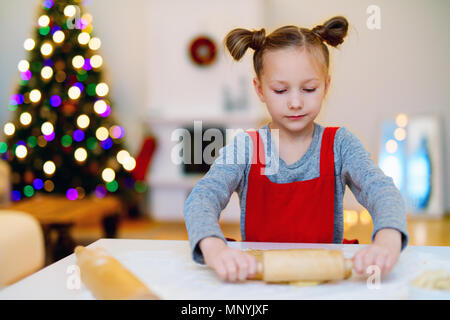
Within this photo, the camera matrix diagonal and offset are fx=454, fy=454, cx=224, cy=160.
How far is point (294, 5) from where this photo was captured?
4.25 metres

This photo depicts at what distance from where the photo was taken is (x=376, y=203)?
78 centimetres

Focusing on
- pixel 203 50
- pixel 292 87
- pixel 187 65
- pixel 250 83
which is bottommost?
pixel 292 87

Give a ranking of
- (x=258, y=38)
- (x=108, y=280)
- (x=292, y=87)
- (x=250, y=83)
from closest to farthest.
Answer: (x=108, y=280), (x=292, y=87), (x=258, y=38), (x=250, y=83)

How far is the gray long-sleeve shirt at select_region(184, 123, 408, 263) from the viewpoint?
73cm

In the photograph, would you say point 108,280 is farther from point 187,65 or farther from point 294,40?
point 187,65

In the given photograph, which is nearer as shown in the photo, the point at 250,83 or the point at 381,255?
the point at 381,255

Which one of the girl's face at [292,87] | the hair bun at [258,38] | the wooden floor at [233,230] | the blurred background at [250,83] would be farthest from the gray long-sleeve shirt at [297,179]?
the blurred background at [250,83]

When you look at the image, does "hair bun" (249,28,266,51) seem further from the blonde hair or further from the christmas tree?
the christmas tree

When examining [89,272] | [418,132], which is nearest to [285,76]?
[89,272]

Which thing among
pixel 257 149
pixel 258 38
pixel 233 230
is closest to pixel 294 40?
pixel 258 38

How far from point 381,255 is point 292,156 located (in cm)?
47

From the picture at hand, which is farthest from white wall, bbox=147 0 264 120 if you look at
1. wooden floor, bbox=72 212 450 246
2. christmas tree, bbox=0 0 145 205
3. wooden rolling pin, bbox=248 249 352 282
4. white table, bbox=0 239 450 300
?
wooden rolling pin, bbox=248 249 352 282

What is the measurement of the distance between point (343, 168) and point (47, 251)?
2110 mm

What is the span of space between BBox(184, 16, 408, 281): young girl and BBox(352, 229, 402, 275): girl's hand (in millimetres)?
196
